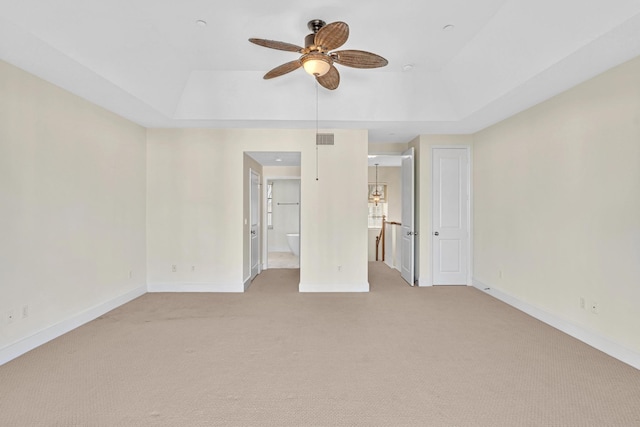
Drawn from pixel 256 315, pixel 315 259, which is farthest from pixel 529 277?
pixel 256 315

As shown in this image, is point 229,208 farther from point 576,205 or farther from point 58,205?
point 576,205

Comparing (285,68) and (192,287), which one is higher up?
(285,68)

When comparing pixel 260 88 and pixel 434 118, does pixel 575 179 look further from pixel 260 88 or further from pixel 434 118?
pixel 260 88

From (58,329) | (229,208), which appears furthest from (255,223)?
(58,329)

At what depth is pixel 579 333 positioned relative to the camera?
10.1 feet

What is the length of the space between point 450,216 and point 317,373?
385cm

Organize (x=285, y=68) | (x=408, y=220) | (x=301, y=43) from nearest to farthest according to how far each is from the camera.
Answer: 1. (x=285, y=68)
2. (x=301, y=43)
3. (x=408, y=220)

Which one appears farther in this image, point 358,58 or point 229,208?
point 229,208

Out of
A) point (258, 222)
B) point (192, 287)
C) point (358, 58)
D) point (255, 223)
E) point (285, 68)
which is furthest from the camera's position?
point (258, 222)

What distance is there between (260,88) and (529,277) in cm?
433

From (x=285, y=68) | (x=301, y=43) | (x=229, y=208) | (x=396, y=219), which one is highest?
(x=301, y=43)

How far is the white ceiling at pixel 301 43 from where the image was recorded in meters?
2.37

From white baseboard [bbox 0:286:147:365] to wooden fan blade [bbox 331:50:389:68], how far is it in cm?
385

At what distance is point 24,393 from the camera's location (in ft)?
7.06
